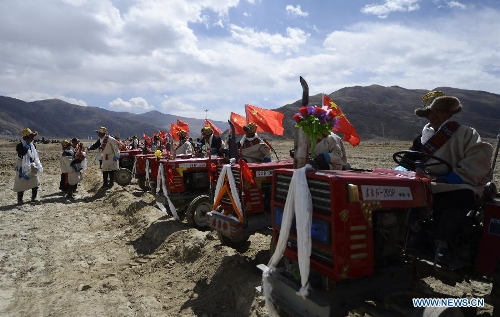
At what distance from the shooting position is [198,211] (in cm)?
735

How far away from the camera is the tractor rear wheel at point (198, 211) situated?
23.9ft

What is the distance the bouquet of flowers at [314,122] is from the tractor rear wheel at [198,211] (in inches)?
169

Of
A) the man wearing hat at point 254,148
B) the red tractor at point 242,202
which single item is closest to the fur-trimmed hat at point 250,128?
the man wearing hat at point 254,148

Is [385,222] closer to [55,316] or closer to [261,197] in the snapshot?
[261,197]

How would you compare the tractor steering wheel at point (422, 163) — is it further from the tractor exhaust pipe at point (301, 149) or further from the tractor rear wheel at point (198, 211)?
the tractor rear wheel at point (198, 211)

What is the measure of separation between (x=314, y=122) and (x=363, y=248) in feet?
3.84

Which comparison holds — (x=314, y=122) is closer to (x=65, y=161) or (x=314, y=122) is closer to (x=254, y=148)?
(x=254, y=148)

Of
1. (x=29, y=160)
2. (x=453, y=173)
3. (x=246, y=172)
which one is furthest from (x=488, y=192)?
(x=29, y=160)

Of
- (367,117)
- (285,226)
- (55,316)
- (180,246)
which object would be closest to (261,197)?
(180,246)

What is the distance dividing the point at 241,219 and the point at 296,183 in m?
2.54

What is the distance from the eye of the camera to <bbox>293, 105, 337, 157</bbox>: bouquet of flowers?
3305 millimetres

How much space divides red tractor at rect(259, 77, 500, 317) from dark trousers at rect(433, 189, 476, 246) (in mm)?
167

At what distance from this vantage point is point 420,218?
3.32 meters

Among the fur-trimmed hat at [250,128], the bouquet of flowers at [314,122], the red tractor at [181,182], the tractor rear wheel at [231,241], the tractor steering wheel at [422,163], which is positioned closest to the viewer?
the bouquet of flowers at [314,122]
